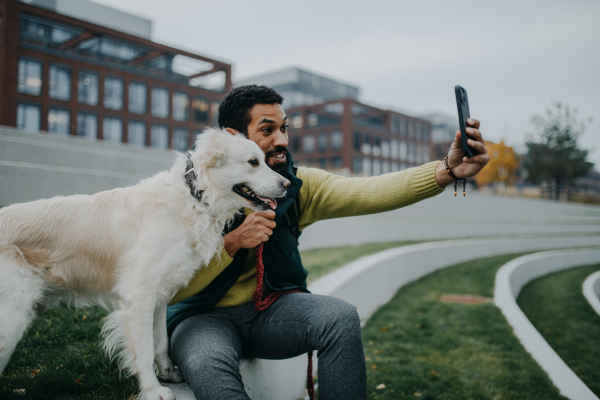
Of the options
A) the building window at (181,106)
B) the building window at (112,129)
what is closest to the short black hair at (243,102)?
the building window at (112,129)

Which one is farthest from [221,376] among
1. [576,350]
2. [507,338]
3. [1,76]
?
[1,76]

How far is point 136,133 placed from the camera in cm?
3256

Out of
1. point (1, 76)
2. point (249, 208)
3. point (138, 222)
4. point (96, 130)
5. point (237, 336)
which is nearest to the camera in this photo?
point (138, 222)

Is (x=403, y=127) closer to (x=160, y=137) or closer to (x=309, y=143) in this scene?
(x=309, y=143)

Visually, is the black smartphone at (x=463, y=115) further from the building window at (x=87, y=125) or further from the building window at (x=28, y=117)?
the building window at (x=87, y=125)

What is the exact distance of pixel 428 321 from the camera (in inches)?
219

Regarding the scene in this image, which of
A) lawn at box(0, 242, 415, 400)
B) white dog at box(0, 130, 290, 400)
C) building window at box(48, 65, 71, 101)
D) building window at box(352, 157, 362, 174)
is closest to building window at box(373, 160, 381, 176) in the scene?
building window at box(352, 157, 362, 174)

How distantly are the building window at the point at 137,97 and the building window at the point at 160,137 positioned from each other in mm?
1797

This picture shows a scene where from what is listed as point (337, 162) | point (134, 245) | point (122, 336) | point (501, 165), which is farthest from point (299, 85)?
point (122, 336)

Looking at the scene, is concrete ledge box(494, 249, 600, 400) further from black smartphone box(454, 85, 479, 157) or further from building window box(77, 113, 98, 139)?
building window box(77, 113, 98, 139)

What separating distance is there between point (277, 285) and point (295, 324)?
268 millimetres

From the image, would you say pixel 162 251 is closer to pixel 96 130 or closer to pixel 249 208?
pixel 249 208

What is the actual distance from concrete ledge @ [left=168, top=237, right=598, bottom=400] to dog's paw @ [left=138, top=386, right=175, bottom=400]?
0.34 feet

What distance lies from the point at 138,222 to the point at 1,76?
2875 centimetres
